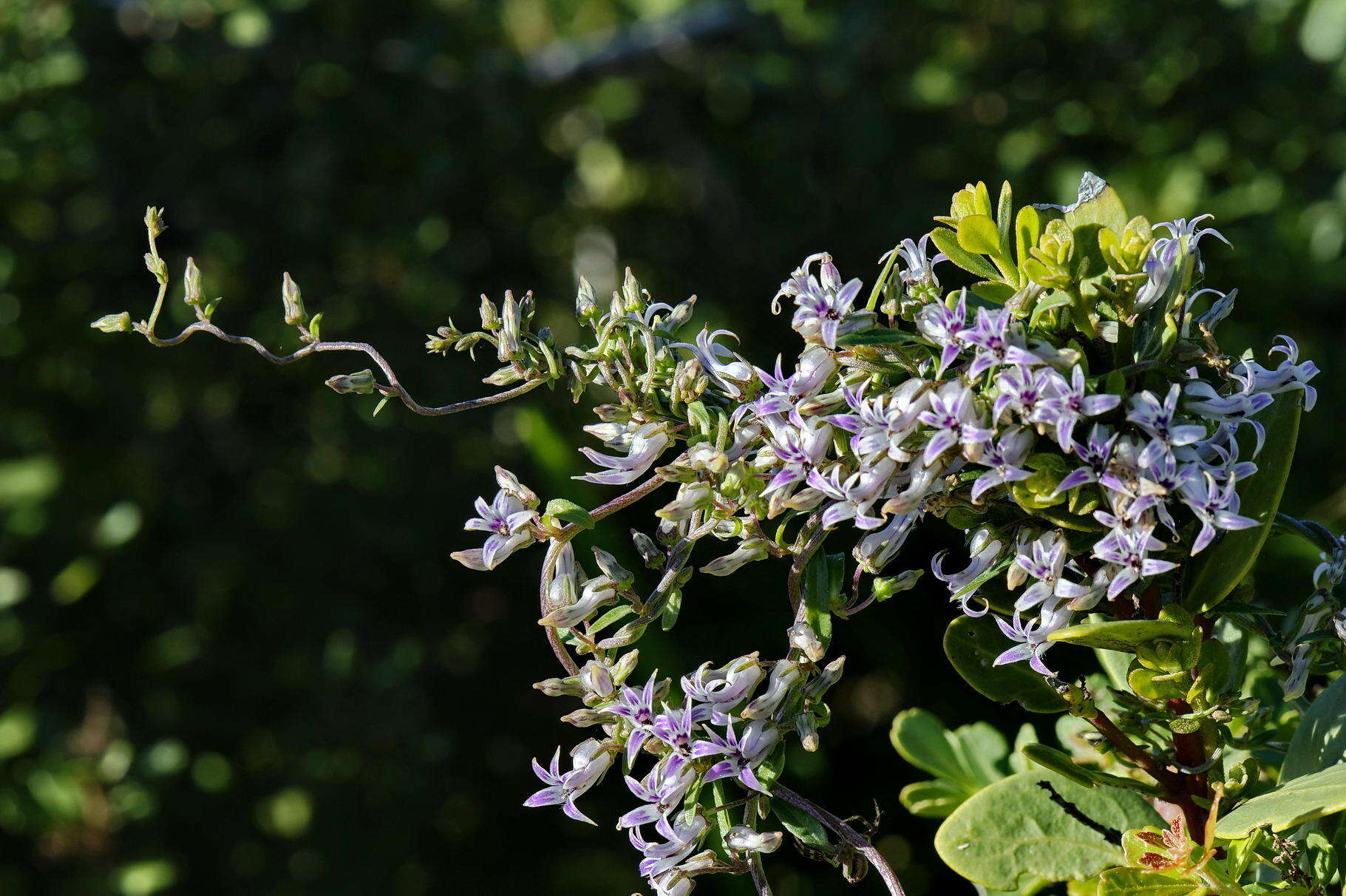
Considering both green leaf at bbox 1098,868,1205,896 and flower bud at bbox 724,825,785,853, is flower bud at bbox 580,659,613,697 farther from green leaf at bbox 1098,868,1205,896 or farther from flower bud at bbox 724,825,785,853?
green leaf at bbox 1098,868,1205,896

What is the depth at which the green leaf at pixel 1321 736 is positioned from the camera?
1.34 ft

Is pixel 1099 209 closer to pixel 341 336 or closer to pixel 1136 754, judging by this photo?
pixel 1136 754

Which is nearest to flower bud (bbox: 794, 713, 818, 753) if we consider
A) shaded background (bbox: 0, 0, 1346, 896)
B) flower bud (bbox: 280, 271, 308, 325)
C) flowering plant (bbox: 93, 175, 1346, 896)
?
flowering plant (bbox: 93, 175, 1346, 896)

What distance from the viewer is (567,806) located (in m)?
0.41

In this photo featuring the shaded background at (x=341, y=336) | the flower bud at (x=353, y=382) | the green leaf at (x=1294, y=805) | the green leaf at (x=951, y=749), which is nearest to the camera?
the green leaf at (x=1294, y=805)

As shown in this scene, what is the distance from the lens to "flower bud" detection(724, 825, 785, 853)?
384mm

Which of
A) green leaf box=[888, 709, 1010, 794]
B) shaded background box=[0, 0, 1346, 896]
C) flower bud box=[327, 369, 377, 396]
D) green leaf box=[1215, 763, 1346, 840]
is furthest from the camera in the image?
shaded background box=[0, 0, 1346, 896]

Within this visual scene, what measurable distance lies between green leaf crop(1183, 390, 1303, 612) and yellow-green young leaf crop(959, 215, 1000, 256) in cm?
11

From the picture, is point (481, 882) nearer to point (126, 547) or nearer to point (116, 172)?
point (126, 547)

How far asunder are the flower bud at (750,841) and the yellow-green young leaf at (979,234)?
0.64 feet

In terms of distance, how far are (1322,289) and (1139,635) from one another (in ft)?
4.53

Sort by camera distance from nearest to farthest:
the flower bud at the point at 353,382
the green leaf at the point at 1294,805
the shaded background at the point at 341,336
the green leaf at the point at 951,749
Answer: the green leaf at the point at 1294,805 < the flower bud at the point at 353,382 < the green leaf at the point at 951,749 < the shaded background at the point at 341,336

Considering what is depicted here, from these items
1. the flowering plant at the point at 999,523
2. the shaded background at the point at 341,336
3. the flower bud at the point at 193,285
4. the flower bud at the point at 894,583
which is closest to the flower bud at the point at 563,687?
the flowering plant at the point at 999,523

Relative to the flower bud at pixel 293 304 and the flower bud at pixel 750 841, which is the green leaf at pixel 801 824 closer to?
the flower bud at pixel 750 841
